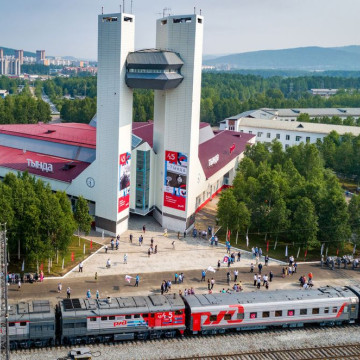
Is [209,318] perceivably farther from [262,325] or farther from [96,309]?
[96,309]

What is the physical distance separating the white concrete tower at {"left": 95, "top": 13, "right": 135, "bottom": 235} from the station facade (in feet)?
0.35

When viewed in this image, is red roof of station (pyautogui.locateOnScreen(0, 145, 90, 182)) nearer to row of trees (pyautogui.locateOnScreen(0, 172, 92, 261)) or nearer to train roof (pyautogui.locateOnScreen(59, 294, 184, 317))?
row of trees (pyautogui.locateOnScreen(0, 172, 92, 261))

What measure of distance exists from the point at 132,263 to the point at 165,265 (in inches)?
136

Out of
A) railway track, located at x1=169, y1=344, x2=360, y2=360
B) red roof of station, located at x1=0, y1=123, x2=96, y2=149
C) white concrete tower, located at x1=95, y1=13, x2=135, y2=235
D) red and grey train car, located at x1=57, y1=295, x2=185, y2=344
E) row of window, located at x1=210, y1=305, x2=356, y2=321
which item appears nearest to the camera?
red and grey train car, located at x1=57, y1=295, x2=185, y2=344

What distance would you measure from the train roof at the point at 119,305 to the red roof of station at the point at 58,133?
34.2 metres

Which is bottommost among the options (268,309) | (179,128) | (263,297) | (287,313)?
(287,313)

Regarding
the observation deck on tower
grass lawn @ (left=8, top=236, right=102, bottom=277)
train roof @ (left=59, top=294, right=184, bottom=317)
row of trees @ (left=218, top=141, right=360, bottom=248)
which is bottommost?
grass lawn @ (left=8, top=236, right=102, bottom=277)

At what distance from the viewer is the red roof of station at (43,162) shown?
64.8m

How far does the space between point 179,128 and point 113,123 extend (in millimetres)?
8019

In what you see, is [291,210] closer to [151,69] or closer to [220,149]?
[151,69]

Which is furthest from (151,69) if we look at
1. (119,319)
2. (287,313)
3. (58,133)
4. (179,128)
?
(287,313)

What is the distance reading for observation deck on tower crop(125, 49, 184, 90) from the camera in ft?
183

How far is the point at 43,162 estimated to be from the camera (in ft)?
220

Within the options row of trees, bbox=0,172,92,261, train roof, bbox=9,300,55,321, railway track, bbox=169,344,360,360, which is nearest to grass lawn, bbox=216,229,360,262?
railway track, bbox=169,344,360,360
